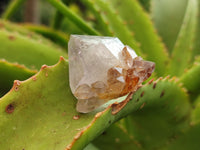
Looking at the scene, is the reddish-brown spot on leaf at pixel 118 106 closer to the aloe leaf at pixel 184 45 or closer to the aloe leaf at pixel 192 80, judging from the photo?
the aloe leaf at pixel 192 80

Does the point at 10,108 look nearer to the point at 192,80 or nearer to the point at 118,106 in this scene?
the point at 118,106


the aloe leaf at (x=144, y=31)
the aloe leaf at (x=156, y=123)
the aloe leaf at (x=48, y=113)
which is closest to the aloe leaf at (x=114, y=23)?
the aloe leaf at (x=144, y=31)

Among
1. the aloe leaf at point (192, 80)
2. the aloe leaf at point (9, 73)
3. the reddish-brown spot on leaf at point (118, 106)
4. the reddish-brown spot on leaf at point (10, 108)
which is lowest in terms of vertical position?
the aloe leaf at point (192, 80)

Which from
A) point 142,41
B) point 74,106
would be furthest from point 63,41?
point 74,106

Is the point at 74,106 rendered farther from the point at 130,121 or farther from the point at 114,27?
the point at 114,27

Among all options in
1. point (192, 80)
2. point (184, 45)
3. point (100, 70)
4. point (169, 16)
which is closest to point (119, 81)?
point (100, 70)
